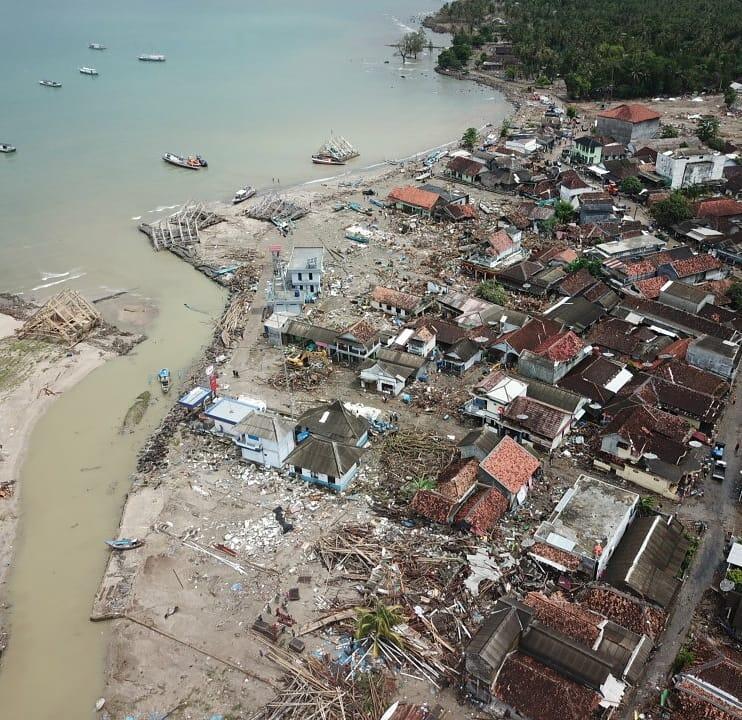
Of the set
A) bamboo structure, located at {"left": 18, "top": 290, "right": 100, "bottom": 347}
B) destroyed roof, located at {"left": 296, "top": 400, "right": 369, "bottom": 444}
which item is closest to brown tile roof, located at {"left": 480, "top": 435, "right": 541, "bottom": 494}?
destroyed roof, located at {"left": 296, "top": 400, "right": 369, "bottom": 444}

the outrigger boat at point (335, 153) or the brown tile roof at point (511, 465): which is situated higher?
the brown tile roof at point (511, 465)

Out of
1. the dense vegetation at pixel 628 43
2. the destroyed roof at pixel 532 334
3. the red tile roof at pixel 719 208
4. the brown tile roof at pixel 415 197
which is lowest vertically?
the brown tile roof at pixel 415 197

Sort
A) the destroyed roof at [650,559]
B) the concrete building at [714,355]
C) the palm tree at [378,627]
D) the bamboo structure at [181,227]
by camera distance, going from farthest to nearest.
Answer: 1. the bamboo structure at [181,227]
2. the concrete building at [714,355]
3. the destroyed roof at [650,559]
4. the palm tree at [378,627]

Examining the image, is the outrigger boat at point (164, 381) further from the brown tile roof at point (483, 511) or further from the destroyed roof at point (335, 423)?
the brown tile roof at point (483, 511)

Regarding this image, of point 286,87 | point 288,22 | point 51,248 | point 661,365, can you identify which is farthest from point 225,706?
point 288,22

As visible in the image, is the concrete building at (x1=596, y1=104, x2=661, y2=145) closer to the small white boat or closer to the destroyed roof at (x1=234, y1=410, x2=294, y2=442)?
the small white boat

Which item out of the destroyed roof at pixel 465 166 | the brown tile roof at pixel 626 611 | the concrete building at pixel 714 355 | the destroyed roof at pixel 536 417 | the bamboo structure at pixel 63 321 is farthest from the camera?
the destroyed roof at pixel 465 166

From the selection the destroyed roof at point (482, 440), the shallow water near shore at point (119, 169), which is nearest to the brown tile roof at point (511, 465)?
the destroyed roof at point (482, 440)

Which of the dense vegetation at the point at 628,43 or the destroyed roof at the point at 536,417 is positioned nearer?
the destroyed roof at the point at 536,417
